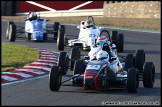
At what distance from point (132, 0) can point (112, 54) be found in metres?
30.6

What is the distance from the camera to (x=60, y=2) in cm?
5066

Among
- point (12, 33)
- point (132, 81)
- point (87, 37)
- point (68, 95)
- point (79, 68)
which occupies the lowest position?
point (68, 95)

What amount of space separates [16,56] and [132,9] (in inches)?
985

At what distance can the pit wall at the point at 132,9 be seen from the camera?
40.6 meters

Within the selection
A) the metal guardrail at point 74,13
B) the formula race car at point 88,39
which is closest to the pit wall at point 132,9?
the metal guardrail at point 74,13

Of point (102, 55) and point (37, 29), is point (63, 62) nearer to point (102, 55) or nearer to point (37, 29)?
point (102, 55)

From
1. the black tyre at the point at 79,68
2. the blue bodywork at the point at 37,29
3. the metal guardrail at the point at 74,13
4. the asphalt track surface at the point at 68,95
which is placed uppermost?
the metal guardrail at the point at 74,13

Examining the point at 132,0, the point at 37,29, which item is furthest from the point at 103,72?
the point at 132,0

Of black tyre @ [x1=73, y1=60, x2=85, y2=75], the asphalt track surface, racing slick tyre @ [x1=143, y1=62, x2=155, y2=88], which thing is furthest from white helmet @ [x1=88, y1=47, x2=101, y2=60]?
racing slick tyre @ [x1=143, y1=62, x2=155, y2=88]

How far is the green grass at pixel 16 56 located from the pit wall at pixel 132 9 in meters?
18.8

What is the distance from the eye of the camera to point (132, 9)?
43.3m

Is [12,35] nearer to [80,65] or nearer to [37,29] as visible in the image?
[37,29]

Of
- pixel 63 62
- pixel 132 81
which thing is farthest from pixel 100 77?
pixel 63 62

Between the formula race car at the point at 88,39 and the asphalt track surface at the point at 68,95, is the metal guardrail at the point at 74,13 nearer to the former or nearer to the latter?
the formula race car at the point at 88,39
